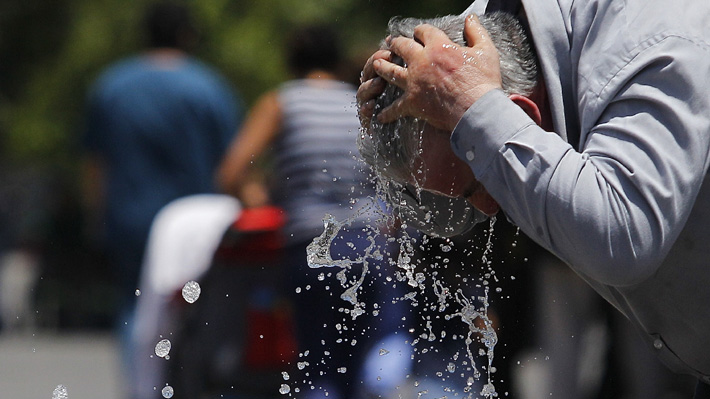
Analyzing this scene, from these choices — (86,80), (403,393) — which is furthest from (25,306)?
(403,393)

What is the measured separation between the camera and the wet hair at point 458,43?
208 centimetres

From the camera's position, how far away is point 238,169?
17.7 feet

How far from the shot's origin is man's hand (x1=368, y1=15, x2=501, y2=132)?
1999 mm

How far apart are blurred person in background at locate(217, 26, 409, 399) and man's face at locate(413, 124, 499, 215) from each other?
1.85 meters

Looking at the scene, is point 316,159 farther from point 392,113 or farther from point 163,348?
point 392,113

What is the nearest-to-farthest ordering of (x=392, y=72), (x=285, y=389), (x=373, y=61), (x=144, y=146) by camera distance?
(x=392, y=72)
(x=373, y=61)
(x=285, y=389)
(x=144, y=146)

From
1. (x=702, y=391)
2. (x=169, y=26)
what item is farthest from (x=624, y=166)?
(x=169, y=26)

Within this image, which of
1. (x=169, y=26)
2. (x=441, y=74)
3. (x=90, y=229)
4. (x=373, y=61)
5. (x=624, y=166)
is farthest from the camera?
(x=90, y=229)

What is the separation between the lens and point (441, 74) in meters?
2.02

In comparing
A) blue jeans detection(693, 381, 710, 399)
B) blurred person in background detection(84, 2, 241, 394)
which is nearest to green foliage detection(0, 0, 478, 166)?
blurred person in background detection(84, 2, 241, 394)

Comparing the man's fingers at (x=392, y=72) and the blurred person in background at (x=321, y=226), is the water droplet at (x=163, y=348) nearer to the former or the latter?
the blurred person in background at (x=321, y=226)

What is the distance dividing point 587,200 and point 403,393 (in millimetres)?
2639

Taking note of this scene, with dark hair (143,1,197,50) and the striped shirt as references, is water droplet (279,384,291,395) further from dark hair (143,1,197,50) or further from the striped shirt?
dark hair (143,1,197,50)

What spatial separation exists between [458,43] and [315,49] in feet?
9.75
